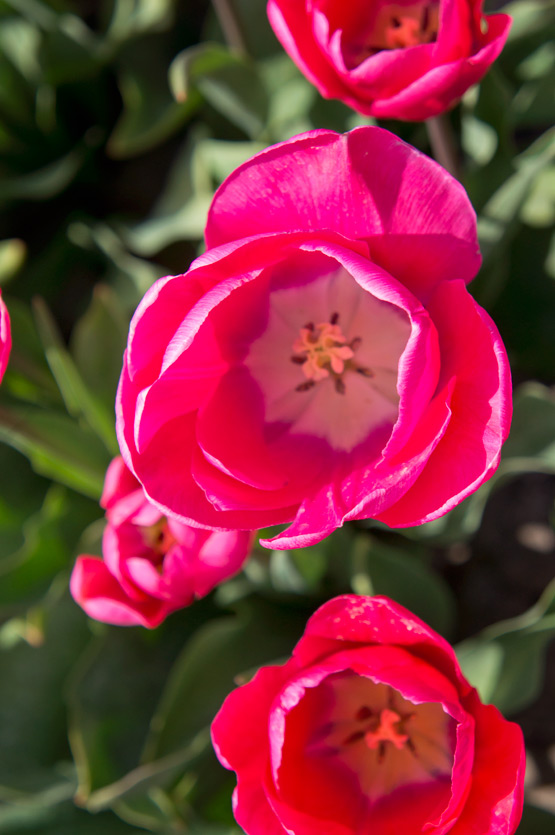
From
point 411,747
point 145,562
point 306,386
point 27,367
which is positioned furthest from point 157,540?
point 27,367

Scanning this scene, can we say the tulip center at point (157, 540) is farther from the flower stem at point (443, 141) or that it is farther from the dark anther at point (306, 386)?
the flower stem at point (443, 141)

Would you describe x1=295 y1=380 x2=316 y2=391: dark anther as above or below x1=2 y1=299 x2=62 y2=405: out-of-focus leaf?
above

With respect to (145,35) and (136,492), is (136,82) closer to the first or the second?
(145,35)

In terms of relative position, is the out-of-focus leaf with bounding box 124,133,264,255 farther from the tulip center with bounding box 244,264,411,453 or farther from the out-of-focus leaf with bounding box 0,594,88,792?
the out-of-focus leaf with bounding box 0,594,88,792

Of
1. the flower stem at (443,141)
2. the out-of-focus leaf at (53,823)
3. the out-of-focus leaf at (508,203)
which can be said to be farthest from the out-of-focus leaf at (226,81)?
the out-of-focus leaf at (53,823)

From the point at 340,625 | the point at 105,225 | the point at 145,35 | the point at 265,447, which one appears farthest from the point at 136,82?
the point at 340,625

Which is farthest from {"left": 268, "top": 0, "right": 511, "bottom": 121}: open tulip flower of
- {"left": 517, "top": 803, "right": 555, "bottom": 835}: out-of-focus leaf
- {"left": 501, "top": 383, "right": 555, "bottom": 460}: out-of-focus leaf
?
{"left": 517, "top": 803, "right": 555, "bottom": 835}: out-of-focus leaf
